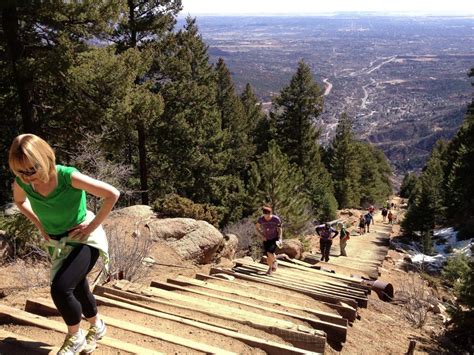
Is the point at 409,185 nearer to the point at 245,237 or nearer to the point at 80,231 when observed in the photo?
the point at 245,237

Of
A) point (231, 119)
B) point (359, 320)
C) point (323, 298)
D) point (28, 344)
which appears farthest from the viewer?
point (231, 119)

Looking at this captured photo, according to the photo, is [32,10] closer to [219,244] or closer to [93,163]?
[93,163]

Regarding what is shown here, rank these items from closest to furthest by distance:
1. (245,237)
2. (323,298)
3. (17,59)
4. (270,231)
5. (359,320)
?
(323,298) < (359,320) < (270,231) < (17,59) < (245,237)

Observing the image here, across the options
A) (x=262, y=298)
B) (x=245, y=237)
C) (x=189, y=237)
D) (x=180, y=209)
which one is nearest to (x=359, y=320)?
(x=262, y=298)

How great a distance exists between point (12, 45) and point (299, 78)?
2295 cm

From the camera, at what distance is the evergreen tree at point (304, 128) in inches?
1200

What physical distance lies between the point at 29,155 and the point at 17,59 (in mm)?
9776

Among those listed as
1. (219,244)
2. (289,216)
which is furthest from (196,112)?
(219,244)

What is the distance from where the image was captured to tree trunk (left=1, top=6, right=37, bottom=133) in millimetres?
10961

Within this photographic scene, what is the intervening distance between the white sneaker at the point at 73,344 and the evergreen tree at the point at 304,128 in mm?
26507

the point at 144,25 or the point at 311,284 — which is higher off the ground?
the point at 144,25

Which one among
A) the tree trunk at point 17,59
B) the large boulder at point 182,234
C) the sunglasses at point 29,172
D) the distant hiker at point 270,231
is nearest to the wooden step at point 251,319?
the sunglasses at point 29,172

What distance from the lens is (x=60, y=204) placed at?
3.36 metres

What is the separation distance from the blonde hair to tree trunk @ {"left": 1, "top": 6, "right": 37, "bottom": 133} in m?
9.09
